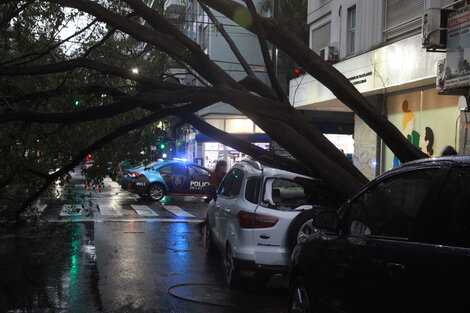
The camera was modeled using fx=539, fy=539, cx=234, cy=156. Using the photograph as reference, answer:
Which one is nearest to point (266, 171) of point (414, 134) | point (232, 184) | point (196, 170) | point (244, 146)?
point (232, 184)

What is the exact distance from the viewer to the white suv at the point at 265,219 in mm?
6973

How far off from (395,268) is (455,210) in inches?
20.9

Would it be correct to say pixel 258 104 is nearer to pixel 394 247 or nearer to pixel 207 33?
pixel 394 247

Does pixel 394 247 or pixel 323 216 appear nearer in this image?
pixel 394 247

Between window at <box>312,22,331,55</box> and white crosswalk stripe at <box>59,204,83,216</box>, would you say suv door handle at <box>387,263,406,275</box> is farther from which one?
window at <box>312,22,331,55</box>

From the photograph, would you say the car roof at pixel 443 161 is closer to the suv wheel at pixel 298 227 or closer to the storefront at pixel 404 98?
the suv wheel at pixel 298 227

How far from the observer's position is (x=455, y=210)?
9.87 feet

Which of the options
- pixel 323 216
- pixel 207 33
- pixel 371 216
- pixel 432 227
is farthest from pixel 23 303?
pixel 207 33

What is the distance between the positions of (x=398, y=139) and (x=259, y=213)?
293cm

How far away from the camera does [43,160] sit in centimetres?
1052

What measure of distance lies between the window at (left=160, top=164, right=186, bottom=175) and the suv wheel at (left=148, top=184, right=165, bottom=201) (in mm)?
651

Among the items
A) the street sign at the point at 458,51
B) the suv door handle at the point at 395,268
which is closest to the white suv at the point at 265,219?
the suv door handle at the point at 395,268

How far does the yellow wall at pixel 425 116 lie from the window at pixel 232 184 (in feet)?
22.5

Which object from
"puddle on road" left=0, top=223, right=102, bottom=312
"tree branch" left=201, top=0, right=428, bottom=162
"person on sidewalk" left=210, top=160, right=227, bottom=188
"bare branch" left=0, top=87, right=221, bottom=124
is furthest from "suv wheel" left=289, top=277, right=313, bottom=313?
"person on sidewalk" left=210, top=160, right=227, bottom=188
